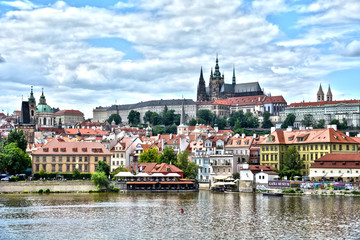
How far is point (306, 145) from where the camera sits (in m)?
101

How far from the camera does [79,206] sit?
6819 cm

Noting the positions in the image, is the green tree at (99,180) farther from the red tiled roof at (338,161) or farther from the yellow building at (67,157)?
the red tiled roof at (338,161)

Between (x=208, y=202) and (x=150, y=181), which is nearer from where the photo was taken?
(x=208, y=202)

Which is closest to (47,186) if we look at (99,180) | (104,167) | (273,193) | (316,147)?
(99,180)

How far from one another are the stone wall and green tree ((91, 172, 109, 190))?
0.98 m

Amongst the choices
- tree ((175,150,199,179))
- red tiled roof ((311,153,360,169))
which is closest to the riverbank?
tree ((175,150,199,179))

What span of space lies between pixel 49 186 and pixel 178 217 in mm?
36781

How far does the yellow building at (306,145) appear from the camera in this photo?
323ft

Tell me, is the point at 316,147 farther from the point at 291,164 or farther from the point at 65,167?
the point at 65,167

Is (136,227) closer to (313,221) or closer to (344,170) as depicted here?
(313,221)

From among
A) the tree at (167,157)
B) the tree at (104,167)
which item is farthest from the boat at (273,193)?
the tree at (104,167)

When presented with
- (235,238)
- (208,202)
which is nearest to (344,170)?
(208,202)

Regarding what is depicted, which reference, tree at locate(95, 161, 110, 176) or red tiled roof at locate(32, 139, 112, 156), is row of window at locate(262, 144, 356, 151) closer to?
tree at locate(95, 161, 110, 176)

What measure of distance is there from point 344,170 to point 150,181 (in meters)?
29.0
